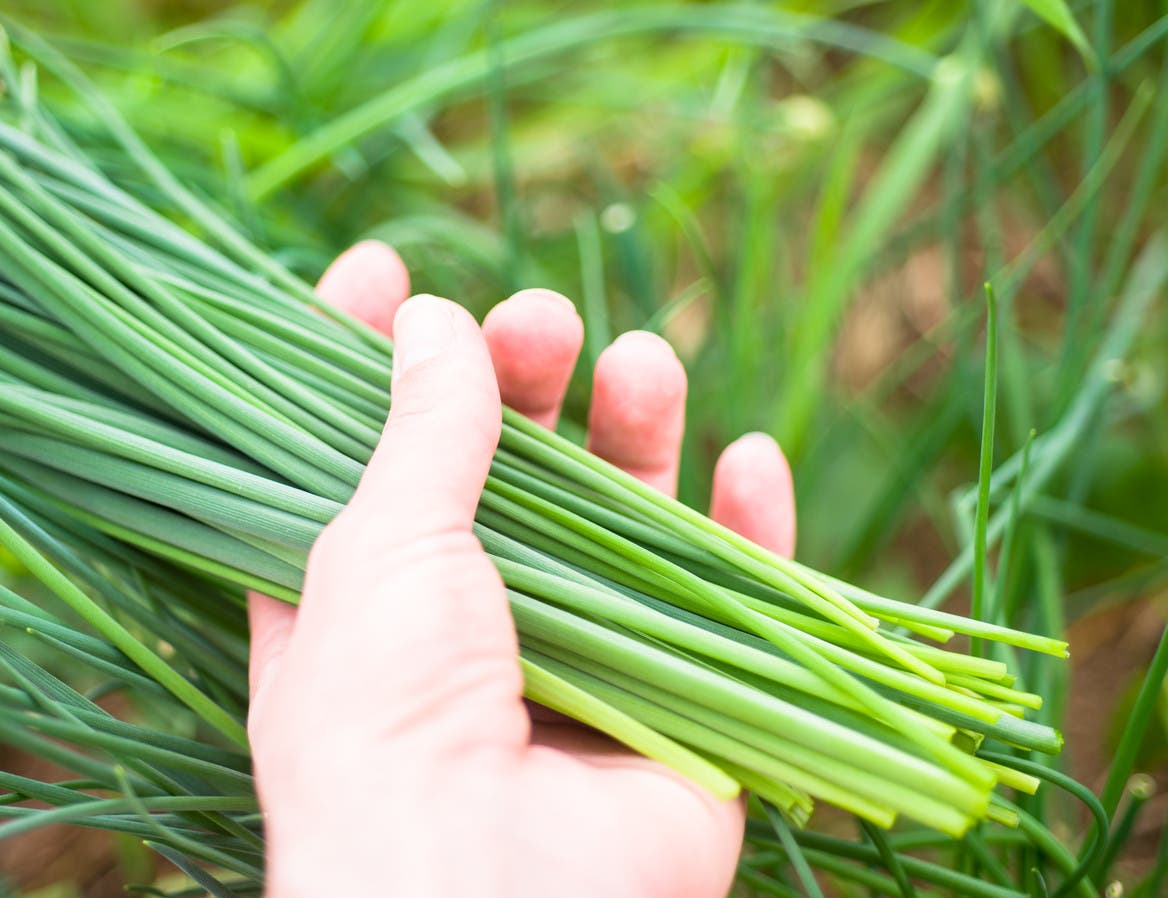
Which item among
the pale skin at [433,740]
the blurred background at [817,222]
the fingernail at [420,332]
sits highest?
the blurred background at [817,222]

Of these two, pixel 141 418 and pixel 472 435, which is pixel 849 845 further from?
pixel 141 418

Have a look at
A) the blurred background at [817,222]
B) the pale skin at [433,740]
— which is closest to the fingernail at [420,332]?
the pale skin at [433,740]

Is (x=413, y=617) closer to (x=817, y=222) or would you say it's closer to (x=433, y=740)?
(x=433, y=740)

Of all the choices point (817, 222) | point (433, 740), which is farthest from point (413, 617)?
point (817, 222)

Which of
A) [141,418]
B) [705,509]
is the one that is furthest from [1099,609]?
[141,418]

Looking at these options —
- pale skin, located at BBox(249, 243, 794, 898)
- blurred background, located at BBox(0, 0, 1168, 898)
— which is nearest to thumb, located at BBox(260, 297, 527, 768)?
pale skin, located at BBox(249, 243, 794, 898)

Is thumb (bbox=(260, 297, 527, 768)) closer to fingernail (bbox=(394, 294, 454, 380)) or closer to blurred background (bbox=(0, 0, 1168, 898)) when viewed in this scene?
fingernail (bbox=(394, 294, 454, 380))

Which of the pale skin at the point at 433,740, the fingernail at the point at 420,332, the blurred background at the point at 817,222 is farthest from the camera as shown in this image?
the blurred background at the point at 817,222

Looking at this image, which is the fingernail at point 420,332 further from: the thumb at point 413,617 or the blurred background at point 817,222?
the blurred background at point 817,222
